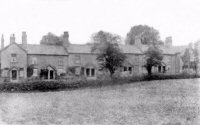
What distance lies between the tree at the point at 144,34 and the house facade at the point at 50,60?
22.8 meters

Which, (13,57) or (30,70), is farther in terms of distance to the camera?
(30,70)

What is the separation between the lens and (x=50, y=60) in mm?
47906

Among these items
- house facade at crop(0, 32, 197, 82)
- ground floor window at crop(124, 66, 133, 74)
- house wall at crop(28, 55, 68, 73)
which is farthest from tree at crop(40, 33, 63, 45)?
ground floor window at crop(124, 66, 133, 74)

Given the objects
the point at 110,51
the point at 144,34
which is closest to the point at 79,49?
the point at 110,51

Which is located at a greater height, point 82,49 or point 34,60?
point 82,49

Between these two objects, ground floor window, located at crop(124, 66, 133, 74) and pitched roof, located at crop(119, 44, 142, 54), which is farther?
pitched roof, located at crop(119, 44, 142, 54)

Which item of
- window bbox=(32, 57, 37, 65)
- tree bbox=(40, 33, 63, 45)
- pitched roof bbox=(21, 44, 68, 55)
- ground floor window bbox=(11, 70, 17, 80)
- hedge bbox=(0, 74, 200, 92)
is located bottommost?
hedge bbox=(0, 74, 200, 92)

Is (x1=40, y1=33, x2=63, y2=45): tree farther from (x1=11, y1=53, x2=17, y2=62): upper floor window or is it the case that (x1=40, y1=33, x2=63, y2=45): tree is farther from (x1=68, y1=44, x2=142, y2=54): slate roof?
(x1=11, y1=53, x2=17, y2=62): upper floor window

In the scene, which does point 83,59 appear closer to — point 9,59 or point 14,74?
point 14,74

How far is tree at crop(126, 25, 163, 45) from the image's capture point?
78250 mm

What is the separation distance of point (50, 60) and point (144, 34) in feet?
129

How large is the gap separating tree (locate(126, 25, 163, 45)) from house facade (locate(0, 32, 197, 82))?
22816 millimetres

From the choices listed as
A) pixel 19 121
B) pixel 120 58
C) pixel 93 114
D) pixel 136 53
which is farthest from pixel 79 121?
pixel 136 53

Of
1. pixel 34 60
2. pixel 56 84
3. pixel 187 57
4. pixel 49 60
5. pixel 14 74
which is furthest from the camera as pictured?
pixel 187 57
